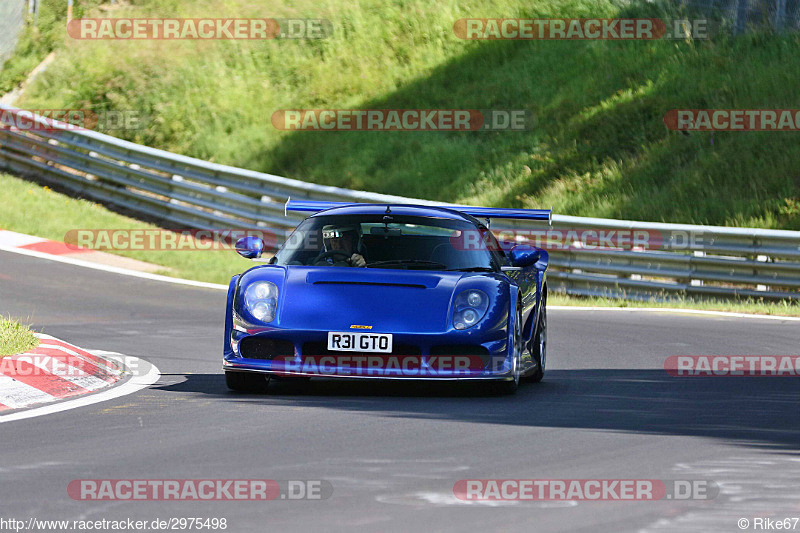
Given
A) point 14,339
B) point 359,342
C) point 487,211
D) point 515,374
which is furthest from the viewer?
point 487,211

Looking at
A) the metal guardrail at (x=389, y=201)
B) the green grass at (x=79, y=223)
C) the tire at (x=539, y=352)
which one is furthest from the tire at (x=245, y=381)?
the green grass at (x=79, y=223)

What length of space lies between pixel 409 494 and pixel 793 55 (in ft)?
68.0

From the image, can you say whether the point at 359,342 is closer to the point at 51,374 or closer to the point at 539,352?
the point at 539,352

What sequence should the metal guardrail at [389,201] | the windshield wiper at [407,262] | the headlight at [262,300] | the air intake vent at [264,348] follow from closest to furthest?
Answer: the air intake vent at [264,348], the headlight at [262,300], the windshield wiper at [407,262], the metal guardrail at [389,201]

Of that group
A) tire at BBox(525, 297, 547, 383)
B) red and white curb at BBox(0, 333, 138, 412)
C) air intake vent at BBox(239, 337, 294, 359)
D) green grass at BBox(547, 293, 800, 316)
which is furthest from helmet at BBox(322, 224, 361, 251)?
green grass at BBox(547, 293, 800, 316)

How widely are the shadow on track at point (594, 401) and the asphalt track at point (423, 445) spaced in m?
0.02

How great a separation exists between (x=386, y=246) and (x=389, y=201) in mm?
10125

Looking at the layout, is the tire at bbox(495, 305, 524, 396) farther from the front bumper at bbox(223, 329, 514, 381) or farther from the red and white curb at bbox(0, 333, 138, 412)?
the red and white curb at bbox(0, 333, 138, 412)

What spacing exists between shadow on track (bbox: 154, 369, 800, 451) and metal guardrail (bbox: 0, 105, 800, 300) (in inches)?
277

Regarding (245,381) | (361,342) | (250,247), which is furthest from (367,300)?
(250,247)

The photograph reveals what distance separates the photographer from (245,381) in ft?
29.9

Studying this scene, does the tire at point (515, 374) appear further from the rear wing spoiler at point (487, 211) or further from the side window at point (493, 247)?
the rear wing spoiler at point (487, 211)

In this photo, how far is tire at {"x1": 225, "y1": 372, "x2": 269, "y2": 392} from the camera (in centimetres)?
909

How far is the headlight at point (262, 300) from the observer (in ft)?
29.2
